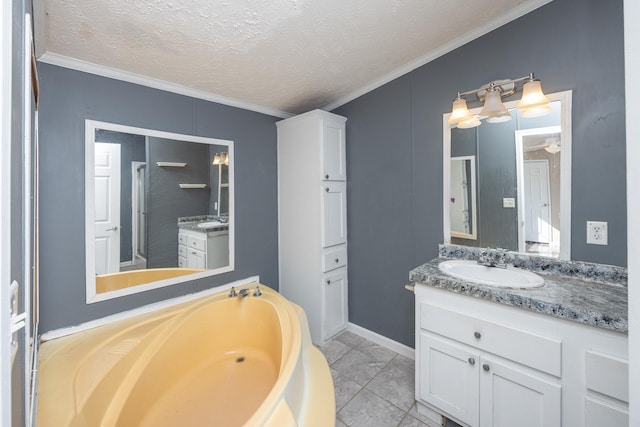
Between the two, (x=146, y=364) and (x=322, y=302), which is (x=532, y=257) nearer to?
(x=322, y=302)

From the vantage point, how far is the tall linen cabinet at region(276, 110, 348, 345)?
92.7 inches

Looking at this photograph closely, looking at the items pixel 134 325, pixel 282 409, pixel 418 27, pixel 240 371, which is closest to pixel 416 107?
pixel 418 27

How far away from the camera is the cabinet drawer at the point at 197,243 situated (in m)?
2.10

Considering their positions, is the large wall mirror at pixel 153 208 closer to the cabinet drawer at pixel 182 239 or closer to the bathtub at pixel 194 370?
the cabinet drawer at pixel 182 239

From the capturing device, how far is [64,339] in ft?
4.92

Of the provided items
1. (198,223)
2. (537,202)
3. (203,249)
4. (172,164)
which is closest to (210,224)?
(198,223)

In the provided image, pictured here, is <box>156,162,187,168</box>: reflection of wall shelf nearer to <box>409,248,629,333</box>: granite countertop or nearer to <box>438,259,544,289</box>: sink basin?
<box>409,248,629,333</box>: granite countertop

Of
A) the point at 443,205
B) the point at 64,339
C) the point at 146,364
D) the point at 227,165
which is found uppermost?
the point at 227,165

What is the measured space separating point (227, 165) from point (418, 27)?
1.76 metres

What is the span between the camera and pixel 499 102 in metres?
1.66

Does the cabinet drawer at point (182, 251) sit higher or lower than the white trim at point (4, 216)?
lower

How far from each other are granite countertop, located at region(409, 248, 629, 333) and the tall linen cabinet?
3.38 ft

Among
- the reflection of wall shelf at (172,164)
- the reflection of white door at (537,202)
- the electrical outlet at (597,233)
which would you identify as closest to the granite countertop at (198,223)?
the reflection of wall shelf at (172,164)

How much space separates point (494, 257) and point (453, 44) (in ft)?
5.08
